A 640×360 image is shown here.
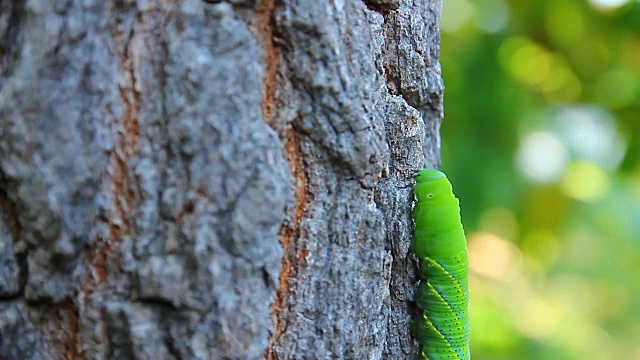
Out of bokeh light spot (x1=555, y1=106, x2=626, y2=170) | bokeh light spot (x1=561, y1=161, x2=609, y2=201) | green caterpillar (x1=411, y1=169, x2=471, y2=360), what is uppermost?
bokeh light spot (x1=555, y1=106, x2=626, y2=170)

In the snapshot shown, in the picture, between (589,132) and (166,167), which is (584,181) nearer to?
(589,132)

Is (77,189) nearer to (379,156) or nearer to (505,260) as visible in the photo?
(379,156)

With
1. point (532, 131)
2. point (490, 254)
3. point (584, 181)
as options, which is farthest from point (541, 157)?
point (490, 254)

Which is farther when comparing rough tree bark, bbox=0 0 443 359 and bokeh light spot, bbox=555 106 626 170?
bokeh light spot, bbox=555 106 626 170

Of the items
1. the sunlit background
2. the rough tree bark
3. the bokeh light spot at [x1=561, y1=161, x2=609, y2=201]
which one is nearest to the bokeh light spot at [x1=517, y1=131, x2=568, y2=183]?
the sunlit background

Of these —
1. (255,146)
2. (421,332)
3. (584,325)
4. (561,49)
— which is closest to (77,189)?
(255,146)

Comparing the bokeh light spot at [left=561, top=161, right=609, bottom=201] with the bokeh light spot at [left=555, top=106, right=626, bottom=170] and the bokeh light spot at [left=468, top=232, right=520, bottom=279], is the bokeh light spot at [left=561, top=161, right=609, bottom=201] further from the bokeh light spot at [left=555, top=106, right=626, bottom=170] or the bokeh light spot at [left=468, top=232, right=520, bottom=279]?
the bokeh light spot at [left=468, top=232, right=520, bottom=279]

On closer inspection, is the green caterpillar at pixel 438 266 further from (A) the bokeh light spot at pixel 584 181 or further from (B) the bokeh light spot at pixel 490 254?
(A) the bokeh light spot at pixel 584 181

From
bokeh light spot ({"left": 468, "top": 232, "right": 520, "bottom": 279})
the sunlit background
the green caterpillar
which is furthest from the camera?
bokeh light spot ({"left": 468, "top": 232, "right": 520, "bottom": 279})
